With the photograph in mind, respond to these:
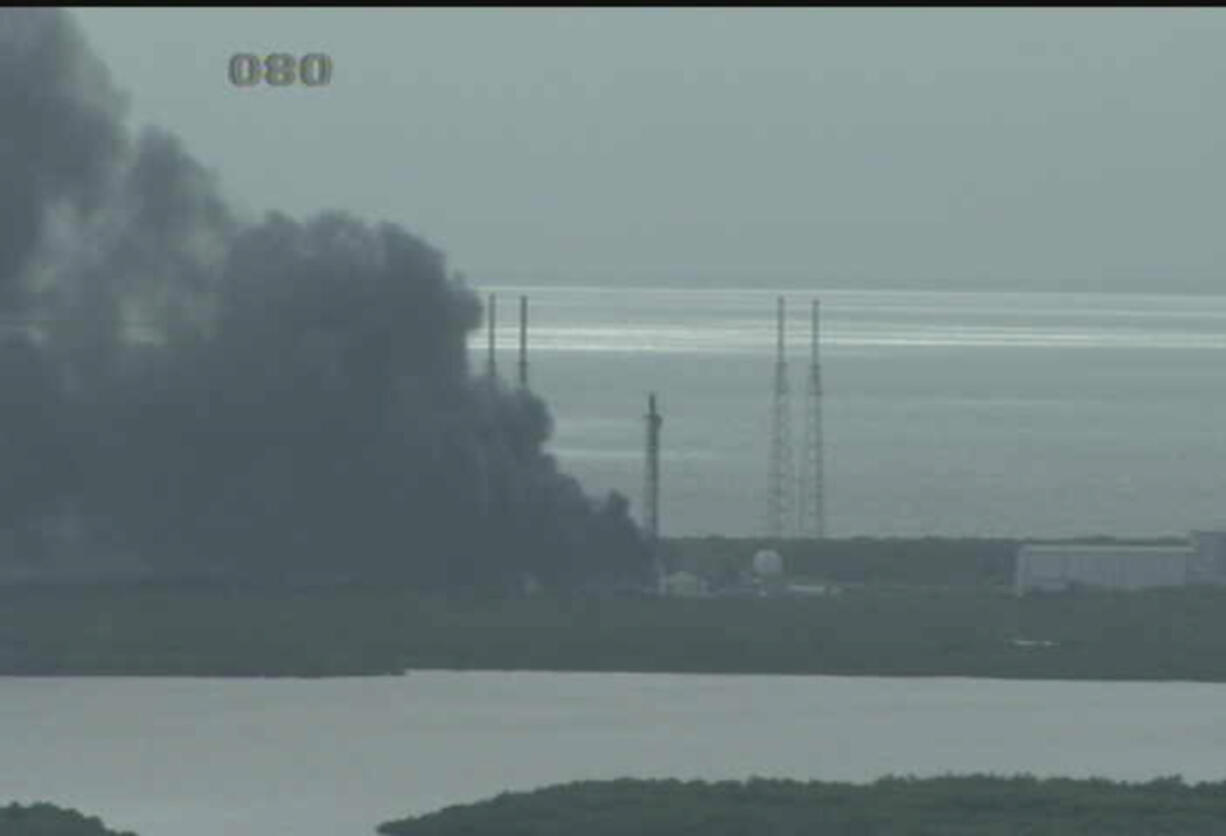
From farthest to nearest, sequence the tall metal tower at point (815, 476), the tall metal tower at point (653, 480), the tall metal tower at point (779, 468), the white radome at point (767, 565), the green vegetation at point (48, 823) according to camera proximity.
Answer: the tall metal tower at point (779, 468) < the tall metal tower at point (815, 476) < the white radome at point (767, 565) < the tall metal tower at point (653, 480) < the green vegetation at point (48, 823)

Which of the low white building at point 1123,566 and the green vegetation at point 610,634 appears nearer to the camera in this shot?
the green vegetation at point 610,634

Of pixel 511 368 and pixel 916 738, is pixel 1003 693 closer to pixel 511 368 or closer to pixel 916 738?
pixel 916 738

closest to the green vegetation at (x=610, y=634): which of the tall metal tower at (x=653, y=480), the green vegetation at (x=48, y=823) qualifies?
the tall metal tower at (x=653, y=480)

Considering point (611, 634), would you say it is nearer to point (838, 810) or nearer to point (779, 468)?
point (838, 810)

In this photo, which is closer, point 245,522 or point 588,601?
point 588,601

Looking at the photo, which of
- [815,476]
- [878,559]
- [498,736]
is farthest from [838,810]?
[815,476]

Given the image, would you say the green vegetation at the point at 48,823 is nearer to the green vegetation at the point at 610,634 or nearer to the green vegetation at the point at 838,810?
the green vegetation at the point at 838,810

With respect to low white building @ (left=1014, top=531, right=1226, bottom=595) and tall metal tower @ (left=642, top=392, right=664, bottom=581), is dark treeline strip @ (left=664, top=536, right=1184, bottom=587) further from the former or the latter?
low white building @ (left=1014, top=531, right=1226, bottom=595)

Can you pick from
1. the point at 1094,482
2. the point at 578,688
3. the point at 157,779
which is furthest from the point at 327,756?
the point at 1094,482
